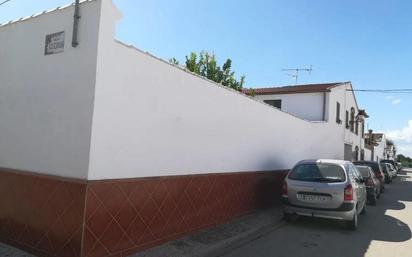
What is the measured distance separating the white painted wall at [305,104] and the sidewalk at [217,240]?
1239 centimetres

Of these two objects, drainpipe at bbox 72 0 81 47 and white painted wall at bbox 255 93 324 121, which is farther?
white painted wall at bbox 255 93 324 121

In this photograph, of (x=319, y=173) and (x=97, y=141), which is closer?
(x=97, y=141)

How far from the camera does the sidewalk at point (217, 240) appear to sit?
5.84m

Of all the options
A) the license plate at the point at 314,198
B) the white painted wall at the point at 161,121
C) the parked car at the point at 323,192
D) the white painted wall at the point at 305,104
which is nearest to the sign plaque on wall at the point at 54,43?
the white painted wall at the point at 161,121

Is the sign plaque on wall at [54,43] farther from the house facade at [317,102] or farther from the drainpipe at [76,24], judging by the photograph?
the house facade at [317,102]

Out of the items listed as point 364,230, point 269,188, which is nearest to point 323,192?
point 364,230

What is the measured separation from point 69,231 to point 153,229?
1.47 metres

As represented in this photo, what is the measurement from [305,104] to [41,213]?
58.6 ft

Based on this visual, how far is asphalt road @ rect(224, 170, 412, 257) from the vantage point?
678cm

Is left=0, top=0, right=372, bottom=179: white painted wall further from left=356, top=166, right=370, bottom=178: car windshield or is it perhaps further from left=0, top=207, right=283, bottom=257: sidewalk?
left=356, top=166, right=370, bottom=178: car windshield

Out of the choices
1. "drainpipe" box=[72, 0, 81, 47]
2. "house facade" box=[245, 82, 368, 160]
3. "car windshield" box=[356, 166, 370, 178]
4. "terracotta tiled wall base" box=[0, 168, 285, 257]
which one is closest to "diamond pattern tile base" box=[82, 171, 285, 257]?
"terracotta tiled wall base" box=[0, 168, 285, 257]

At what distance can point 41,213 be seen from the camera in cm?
554

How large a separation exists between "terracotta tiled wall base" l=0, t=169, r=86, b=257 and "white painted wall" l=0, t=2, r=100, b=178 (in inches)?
7.9

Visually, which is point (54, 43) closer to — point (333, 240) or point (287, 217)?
point (333, 240)
